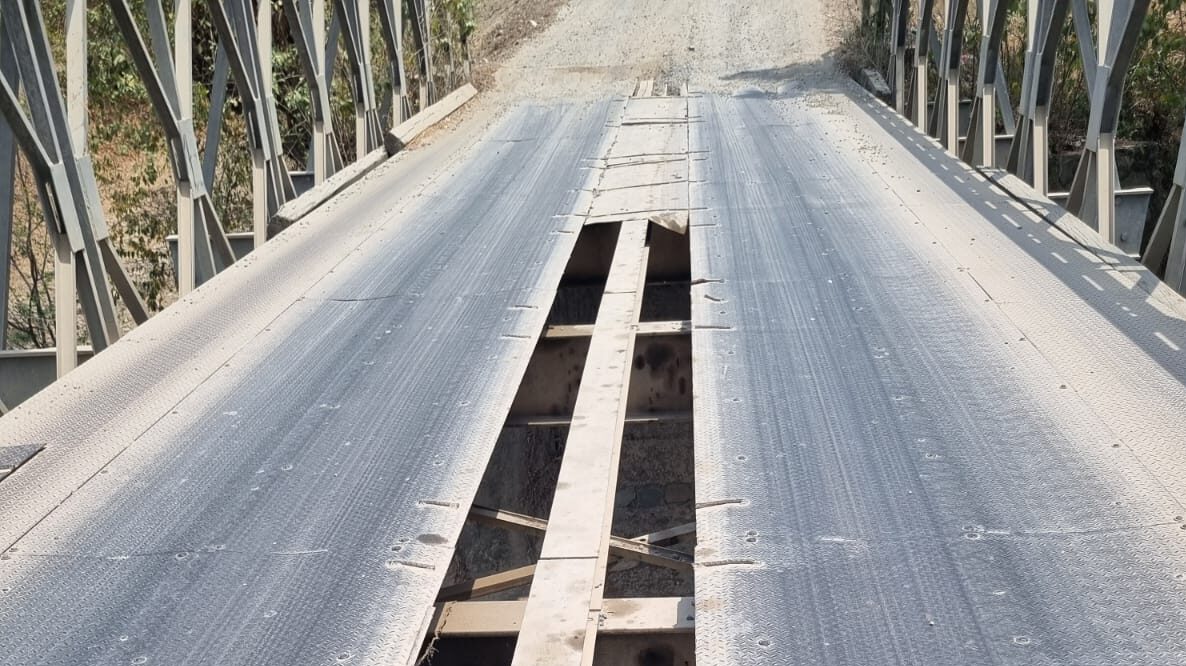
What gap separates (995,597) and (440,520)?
4.34 ft

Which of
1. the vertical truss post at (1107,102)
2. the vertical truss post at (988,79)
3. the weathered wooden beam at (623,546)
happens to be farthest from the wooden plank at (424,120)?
the weathered wooden beam at (623,546)

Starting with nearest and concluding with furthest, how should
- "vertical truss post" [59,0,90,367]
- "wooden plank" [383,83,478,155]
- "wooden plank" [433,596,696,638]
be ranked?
"wooden plank" [433,596,696,638]
"vertical truss post" [59,0,90,367]
"wooden plank" [383,83,478,155]

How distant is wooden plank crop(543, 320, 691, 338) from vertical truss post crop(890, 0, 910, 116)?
278 inches

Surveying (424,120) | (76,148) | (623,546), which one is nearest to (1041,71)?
(623,546)

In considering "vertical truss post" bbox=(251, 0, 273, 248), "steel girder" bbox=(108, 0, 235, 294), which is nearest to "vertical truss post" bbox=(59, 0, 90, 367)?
"steel girder" bbox=(108, 0, 235, 294)

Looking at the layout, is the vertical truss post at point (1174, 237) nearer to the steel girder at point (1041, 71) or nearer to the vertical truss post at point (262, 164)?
the steel girder at point (1041, 71)

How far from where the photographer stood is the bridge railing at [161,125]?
4949 mm

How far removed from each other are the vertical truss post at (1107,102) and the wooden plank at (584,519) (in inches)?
94.7

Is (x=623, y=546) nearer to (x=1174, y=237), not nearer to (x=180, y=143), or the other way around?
(x=1174, y=237)

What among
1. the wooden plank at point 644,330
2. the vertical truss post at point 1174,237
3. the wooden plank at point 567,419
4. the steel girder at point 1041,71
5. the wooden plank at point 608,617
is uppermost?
the steel girder at point 1041,71

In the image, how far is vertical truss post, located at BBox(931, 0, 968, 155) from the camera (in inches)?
340

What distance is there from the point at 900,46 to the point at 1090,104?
16.4 ft

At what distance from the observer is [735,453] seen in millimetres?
3225

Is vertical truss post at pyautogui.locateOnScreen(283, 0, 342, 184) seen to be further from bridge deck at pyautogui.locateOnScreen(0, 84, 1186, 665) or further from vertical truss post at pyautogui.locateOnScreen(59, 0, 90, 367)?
vertical truss post at pyautogui.locateOnScreen(59, 0, 90, 367)
